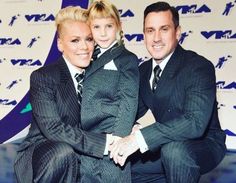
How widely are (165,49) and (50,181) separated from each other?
0.88 m

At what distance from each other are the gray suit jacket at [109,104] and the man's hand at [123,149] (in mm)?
66

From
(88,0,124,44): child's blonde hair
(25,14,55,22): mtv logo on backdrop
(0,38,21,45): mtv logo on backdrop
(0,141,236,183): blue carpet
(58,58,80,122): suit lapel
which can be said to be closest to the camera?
(58,58,80,122): suit lapel

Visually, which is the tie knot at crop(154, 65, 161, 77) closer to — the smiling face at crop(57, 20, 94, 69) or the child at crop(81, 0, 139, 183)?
the child at crop(81, 0, 139, 183)

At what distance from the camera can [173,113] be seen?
2.05 m

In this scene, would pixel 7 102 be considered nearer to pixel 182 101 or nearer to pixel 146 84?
pixel 146 84

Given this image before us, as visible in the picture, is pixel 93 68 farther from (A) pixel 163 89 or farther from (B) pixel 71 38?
(A) pixel 163 89

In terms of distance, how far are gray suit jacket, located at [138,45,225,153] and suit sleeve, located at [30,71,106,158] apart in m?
0.24

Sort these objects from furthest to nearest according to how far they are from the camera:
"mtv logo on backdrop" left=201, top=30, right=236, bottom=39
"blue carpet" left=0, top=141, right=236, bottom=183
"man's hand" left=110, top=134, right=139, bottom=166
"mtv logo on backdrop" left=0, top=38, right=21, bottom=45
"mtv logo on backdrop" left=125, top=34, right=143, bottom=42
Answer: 1. "mtv logo on backdrop" left=0, top=38, right=21, bottom=45
2. "mtv logo on backdrop" left=125, top=34, right=143, bottom=42
3. "mtv logo on backdrop" left=201, top=30, right=236, bottom=39
4. "blue carpet" left=0, top=141, right=236, bottom=183
5. "man's hand" left=110, top=134, right=139, bottom=166

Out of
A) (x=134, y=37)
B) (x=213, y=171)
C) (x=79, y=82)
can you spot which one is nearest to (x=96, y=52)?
(x=79, y=82)

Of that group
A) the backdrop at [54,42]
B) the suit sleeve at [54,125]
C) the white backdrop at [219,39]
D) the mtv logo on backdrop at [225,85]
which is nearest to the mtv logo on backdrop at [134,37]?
the backdrop at [54,42]

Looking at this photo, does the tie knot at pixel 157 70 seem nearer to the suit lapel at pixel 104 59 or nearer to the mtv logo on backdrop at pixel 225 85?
the suit lapel at pixel 104 59

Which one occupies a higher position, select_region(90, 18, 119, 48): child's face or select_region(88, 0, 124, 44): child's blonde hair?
select_region(88, 0, 124, 44): child's blonde hair

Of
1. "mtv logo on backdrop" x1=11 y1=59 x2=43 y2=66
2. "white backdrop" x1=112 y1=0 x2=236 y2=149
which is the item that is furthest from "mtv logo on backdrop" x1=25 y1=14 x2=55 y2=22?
"white backdrop" x1=112 y1=0 x2=236 y2=149

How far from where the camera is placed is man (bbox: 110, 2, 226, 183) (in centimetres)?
188
